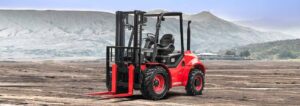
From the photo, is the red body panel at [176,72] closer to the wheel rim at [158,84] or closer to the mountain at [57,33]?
the wheel rim at [158,84]

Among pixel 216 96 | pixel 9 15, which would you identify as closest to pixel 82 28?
pixel 9 15

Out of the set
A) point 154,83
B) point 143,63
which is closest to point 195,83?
point 154,83

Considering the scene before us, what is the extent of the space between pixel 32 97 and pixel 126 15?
3.81m

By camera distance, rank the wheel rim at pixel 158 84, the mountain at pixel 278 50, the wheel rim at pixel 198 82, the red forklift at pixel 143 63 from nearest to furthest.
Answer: the red forklift at pixel 143 63, the wheel rim at pixel 158 84, the wheel rim at pixel 198 82, the mountain at pixel 278 50

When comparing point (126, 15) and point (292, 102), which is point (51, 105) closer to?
point (126, 15)

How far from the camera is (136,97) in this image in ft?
56.7

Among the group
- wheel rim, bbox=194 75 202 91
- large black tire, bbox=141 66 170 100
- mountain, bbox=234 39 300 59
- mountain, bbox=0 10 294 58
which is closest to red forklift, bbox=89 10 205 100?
large black tire, bbox=141 66 170 100

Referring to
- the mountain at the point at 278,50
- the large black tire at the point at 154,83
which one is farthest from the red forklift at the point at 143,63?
the mountain at the point at 278,50

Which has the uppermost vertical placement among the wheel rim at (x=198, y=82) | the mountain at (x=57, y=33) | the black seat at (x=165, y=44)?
the mountain at (x=57, y=33)

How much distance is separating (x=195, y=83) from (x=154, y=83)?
2414mm

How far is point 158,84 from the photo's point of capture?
55.5 ft

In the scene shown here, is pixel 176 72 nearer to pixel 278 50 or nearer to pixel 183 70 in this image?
pixel 183 70

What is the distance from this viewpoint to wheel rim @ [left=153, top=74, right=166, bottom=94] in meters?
16.7

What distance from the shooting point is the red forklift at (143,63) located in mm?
16422
